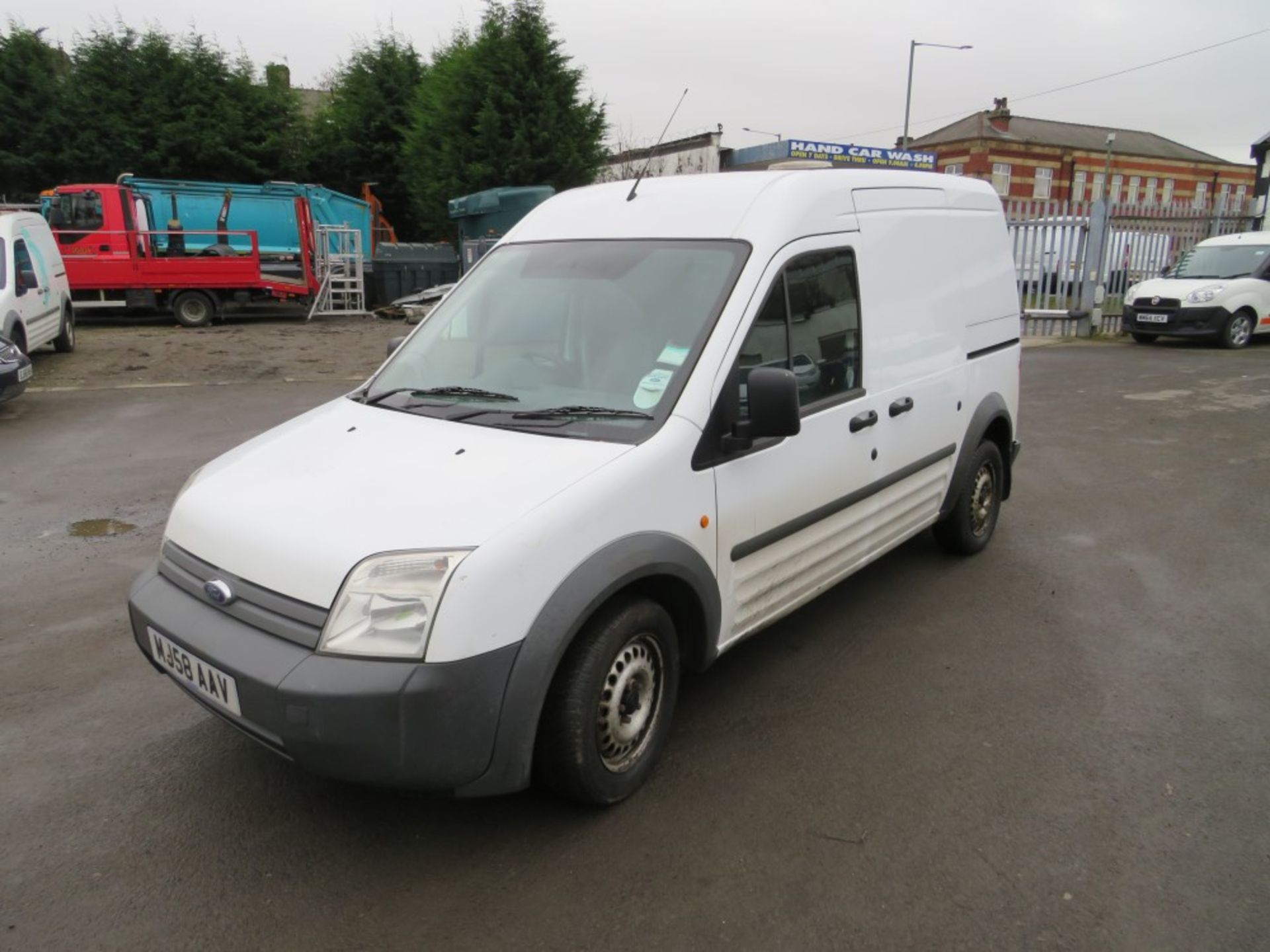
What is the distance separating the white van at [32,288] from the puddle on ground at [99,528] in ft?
18.0

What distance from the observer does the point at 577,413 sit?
10.4 feet

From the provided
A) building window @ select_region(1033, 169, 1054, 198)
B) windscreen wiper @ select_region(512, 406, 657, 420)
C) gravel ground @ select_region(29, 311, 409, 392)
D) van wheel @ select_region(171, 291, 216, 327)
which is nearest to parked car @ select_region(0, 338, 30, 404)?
gravel ground @ select_region(29, 311, 409, 392)

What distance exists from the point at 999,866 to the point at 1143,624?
2.33m

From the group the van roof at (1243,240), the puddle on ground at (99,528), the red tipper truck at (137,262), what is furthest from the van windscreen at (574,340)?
the red tipper truck at (137,262)

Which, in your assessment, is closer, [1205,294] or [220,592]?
[220,592]

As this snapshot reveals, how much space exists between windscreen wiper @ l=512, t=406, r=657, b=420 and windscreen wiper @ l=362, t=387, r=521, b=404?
13 centimetres

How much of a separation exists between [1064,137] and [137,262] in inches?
2220

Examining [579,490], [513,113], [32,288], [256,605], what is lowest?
[256,605]

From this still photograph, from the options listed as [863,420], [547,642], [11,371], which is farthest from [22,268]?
[547,642]

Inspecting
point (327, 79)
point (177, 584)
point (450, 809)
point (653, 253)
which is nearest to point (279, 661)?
point (177, 584)

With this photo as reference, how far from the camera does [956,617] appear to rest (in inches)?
180

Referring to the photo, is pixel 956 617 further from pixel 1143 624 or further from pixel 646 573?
pixel 646 573

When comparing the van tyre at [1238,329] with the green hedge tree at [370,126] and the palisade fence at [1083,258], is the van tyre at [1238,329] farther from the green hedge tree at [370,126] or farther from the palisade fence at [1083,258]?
the green hedge tree at [370,126]

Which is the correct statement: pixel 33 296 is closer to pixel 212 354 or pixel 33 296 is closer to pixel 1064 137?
pixel 212 354
